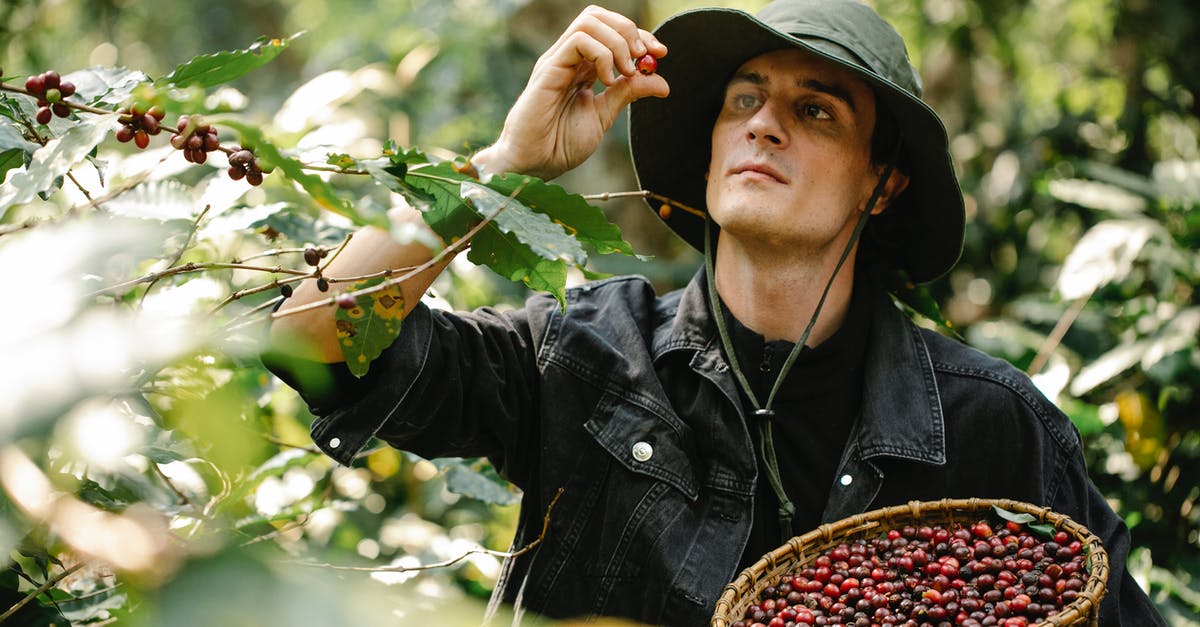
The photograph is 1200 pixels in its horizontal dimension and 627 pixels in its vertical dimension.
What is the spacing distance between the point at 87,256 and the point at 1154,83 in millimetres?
6502

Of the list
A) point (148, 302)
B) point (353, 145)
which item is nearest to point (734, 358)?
point (148, 302)

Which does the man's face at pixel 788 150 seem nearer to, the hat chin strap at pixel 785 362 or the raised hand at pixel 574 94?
the hat chin strap at pixel 785 362

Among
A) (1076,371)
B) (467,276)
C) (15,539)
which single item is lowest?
(1076,371)

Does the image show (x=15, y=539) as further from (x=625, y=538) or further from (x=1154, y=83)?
(x=1154, y=83)

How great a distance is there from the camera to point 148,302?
179 cm

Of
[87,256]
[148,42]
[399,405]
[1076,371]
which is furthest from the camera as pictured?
[148,42]

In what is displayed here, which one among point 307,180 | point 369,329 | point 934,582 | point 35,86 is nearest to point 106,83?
point 35,86

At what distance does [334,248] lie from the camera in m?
1.73

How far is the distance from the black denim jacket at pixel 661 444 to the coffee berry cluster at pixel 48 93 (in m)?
0.64

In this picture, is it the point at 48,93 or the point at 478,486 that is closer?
the point at 48,93

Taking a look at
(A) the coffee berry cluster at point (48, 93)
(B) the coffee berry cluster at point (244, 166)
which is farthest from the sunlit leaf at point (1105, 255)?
(A) the coffee berry cluster at point (48, 93)

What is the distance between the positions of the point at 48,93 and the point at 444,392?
776 millimetres

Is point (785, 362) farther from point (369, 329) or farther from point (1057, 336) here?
point (1057, 336)

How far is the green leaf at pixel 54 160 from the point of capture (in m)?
1.15
